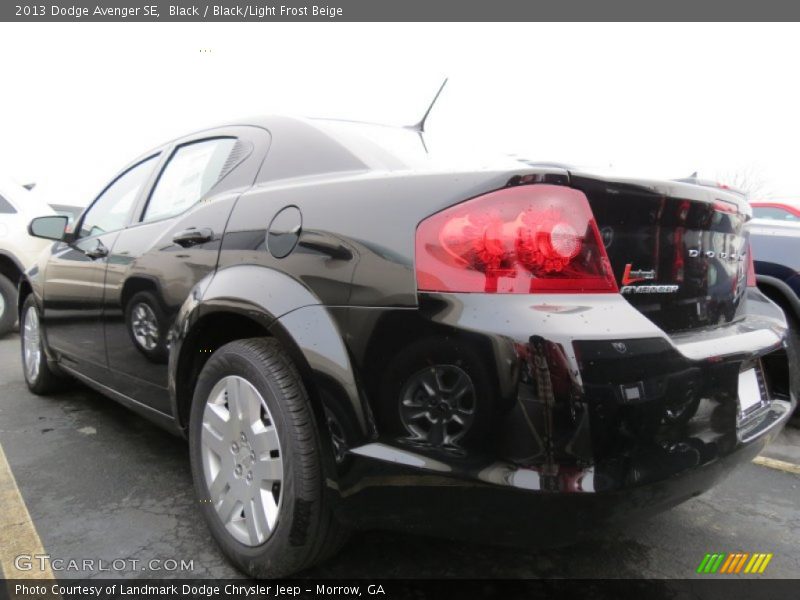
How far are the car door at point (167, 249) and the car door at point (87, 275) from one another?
0.53 ft

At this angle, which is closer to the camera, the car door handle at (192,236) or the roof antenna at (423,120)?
the car door handle at (192,236)

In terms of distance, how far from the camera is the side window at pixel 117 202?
9.92 ft

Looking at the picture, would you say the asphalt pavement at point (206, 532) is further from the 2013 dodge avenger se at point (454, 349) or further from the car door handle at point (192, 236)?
the car door handle at point (192, 236)

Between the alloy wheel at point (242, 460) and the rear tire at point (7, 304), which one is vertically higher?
the alloy wheel at point (242, 460)

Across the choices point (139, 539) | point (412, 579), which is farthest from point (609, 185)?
point (139, 539)

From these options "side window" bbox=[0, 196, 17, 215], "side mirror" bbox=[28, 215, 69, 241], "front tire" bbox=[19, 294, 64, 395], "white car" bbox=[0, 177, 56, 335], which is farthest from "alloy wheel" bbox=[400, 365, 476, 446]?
"side window" bbox=[0, 196, 17, 215]

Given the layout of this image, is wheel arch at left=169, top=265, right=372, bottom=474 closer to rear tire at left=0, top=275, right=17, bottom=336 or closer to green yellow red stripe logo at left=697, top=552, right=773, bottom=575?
green yellow red stripe logo at left=697, top=552, right=773, bottom=575

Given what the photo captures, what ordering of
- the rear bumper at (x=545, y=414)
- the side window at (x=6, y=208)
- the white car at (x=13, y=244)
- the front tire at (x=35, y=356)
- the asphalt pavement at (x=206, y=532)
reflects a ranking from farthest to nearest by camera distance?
the side window at (x=6, y=208), the white car at (x=13, y=244), the front tire at (x=35, y=356), the asphalt pavement at (x=206, y=532), the rear bumper at (x=545, y=414)

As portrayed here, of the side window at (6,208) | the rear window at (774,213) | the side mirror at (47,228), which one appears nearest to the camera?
the side mirror at (47,228)

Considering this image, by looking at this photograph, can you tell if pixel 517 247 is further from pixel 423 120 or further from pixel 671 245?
pixel 423 120

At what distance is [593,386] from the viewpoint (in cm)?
129

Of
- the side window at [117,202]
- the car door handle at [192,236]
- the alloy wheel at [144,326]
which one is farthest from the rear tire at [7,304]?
the car door handle at [192,236]

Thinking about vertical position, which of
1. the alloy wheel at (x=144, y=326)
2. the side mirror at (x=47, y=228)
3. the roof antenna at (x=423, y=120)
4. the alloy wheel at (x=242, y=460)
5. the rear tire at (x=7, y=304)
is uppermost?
the roof antenna at (x=423, y=120)

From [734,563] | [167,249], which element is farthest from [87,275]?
[734,563]
